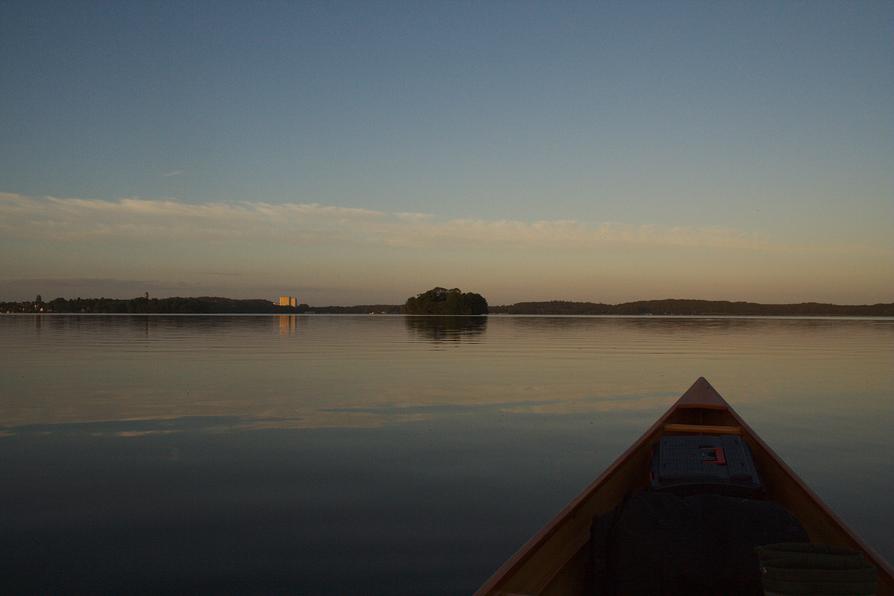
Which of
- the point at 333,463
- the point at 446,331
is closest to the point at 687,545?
the point at 333,463

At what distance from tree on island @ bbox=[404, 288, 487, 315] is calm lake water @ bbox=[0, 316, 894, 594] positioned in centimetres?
10809

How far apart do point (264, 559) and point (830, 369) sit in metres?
17.5

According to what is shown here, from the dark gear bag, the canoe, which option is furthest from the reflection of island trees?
the dark gear bag

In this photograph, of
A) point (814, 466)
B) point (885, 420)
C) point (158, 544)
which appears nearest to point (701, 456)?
point (814, 466)

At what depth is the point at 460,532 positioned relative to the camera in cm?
516

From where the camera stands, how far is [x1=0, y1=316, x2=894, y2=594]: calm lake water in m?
4.60

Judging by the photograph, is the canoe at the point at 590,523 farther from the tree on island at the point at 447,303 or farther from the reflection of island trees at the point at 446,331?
the tree on island at the point at 447,303

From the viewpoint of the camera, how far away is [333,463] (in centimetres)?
736

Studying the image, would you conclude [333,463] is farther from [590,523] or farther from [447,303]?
[447,303]

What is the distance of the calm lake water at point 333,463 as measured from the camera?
181 inches

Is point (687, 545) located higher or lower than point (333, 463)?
higher

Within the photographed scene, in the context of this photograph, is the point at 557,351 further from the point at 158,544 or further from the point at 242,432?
the point at 158,544

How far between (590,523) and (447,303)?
4813 inches

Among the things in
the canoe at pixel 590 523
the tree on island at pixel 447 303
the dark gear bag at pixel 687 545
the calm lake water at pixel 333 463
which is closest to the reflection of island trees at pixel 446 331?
the calm lake water at pixel 333 463
